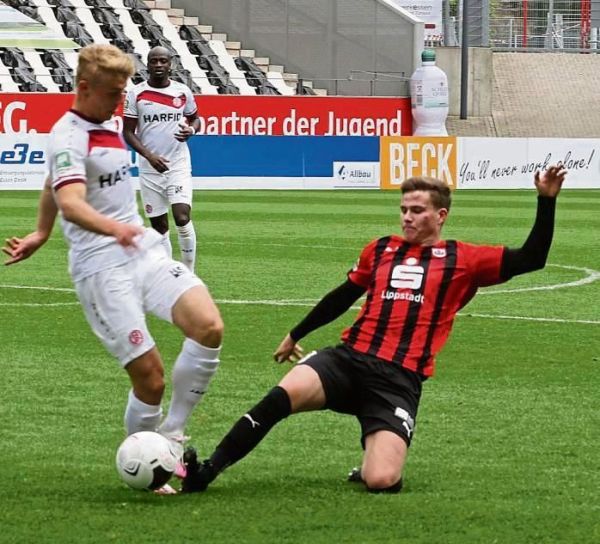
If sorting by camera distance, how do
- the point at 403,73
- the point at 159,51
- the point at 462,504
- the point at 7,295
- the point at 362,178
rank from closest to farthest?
the point at 462,504
the point at 7,295
the point at 159,51
the point at 362,178
the point at 403,73

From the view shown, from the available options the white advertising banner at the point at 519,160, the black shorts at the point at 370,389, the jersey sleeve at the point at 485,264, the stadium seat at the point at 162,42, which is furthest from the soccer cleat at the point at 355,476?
the stadium seat at the point at 162,42

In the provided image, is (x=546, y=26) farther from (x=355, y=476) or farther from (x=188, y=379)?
(x=188, y=379)

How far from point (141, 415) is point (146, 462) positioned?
304 mm

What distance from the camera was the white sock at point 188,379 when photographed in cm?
616

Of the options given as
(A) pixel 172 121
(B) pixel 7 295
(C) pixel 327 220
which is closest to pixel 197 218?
(C) pixel 327 220

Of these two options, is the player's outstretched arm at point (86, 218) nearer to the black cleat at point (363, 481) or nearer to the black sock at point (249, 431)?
the black sock at point (249, 431)

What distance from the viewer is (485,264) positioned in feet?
21.5

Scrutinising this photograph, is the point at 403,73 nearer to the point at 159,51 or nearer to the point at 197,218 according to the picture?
the point at 197,218

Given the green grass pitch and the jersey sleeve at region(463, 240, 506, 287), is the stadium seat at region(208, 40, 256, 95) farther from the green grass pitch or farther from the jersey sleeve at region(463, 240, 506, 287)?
the jersey sleeve at region(463, 240, 506, 287)

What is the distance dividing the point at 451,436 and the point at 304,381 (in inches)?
50.5

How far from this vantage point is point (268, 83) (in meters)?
40.9

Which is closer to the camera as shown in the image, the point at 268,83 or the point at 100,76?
the point at 100,76

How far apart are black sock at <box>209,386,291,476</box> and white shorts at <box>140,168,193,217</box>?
8.32 meters

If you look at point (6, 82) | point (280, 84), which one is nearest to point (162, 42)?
point (280, 84)
